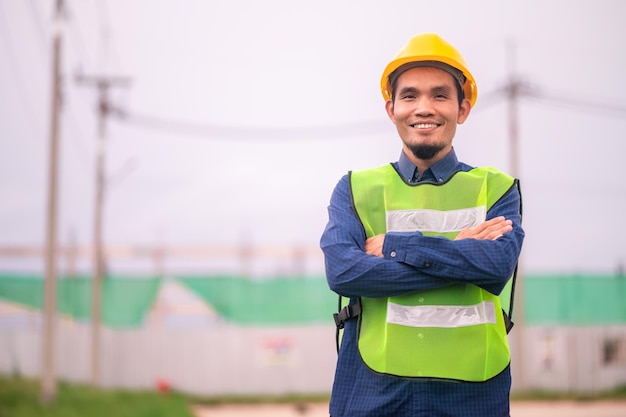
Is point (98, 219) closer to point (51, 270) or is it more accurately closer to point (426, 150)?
point (51, 270)

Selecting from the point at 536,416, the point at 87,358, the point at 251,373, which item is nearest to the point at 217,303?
the point at 251,373

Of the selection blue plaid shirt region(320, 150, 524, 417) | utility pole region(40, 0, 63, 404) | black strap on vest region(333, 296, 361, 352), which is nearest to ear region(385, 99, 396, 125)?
blue plaid shirt region(320, 150, 524, 417)

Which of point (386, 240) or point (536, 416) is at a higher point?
point (386, 240)

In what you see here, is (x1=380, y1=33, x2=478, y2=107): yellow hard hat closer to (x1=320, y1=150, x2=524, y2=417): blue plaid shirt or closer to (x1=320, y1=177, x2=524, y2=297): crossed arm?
(x1=320, y1=150, x2=524, y2=417): blue plaid shirt

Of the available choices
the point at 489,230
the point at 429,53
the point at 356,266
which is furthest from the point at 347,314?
the point at 429,53

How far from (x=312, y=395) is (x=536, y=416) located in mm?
7981

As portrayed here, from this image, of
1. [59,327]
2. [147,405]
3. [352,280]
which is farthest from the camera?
[59,327]

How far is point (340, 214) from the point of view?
3.33 meters

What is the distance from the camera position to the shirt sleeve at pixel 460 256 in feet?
9.96

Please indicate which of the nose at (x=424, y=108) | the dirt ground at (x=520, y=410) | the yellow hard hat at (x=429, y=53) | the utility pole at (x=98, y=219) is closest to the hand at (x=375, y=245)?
the nose at (x=424, y=108)

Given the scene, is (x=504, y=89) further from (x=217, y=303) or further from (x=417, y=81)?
(x=417, y=81)

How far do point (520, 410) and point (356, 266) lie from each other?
14944 mm

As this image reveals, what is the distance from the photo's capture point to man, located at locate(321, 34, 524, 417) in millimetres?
3027

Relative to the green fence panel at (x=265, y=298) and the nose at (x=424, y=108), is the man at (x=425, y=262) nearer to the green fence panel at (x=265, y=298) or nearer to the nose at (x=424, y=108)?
the nose at (x=424, y=108)
